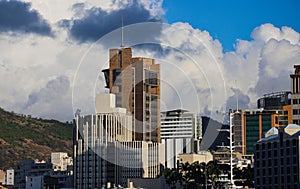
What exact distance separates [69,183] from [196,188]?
51.3 m

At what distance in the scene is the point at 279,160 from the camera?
5103 inches

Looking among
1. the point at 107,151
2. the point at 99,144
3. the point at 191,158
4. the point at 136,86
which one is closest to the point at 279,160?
the point at 191,158

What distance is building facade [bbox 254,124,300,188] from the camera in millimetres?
123938

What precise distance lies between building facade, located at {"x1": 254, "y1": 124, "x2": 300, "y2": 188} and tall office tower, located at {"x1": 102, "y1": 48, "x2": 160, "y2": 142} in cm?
5573

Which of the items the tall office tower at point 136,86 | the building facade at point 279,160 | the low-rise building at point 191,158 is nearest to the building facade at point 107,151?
the low-rise building at point 191,158

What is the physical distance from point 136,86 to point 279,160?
6849 cm

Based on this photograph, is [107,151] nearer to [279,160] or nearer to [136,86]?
[136,86]

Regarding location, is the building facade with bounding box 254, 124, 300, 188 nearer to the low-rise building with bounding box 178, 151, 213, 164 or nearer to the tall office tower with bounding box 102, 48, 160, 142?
the low-rise building with bounding box 178, 151, 213, 164

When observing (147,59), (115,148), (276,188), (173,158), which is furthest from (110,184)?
(276,188)

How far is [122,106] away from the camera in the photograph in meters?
192

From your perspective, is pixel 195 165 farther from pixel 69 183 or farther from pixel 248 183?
pixel 69 183

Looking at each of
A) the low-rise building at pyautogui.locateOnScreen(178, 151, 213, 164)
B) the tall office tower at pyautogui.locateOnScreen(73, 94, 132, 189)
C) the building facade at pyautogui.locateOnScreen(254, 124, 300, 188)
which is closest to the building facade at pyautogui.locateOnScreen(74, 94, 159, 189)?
the tall office tower at pyautogui.locateOnScreen(73, 94, 132, 189)

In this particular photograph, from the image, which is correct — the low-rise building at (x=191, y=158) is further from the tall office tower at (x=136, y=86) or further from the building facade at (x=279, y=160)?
the building facade at (x=279, y=160)

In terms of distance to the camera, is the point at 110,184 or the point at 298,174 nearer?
the point at 298,174
